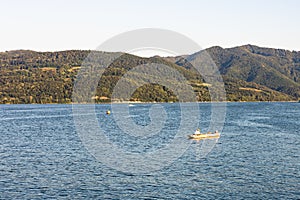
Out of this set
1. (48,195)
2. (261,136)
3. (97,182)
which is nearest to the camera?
(48,195)

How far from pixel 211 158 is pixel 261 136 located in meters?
48.3

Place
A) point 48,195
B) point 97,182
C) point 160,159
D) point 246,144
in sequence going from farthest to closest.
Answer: point 246,144 → point 160,159 → point 97,182 → point 48,195

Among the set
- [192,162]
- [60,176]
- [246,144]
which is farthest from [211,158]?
[60,176]

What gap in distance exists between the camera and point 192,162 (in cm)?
8356

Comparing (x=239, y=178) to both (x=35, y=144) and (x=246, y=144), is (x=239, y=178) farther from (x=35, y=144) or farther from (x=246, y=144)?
(x=35, y=144)

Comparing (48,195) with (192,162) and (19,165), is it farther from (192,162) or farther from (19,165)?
(192,162)

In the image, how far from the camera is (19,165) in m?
79.6

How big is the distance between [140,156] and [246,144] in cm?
3629

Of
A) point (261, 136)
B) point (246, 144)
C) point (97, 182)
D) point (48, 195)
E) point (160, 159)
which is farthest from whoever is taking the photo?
point (261, 136)

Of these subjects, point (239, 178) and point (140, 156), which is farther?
point (140, 156)

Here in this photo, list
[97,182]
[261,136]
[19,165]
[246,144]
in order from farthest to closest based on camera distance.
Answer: [261,136] → [246,144] → [19,165] → [97,182]

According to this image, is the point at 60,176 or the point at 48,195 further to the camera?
the point at 60,176

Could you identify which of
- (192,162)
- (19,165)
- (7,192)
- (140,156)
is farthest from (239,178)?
(19,165)

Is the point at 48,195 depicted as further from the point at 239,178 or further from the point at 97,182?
the point at 239,178
